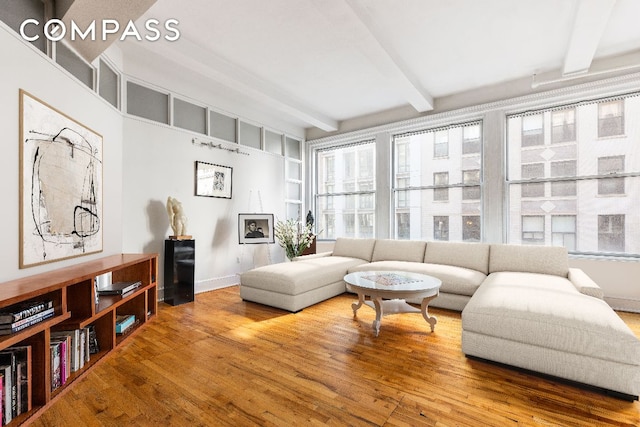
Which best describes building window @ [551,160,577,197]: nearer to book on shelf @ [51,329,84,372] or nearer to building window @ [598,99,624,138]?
building window @ [598,99,624,138]

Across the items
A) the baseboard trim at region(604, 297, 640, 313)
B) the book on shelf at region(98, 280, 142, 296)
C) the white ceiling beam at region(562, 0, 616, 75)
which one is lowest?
the baseboard trim at region(604, 297, 640, 313)

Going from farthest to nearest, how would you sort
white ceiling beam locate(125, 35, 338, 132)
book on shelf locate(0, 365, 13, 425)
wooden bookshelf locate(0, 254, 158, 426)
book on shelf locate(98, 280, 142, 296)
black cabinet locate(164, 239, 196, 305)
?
black cabinet locate(164, 239, 196, 305) < white ceiling beam locate(125, 35, 338, 132) < book on shelf locate(98, 280, 142, 296) < wooden bookshelf locate(0, 254, 158, 426) < book on shelf locate(0, 365, 13, 425)

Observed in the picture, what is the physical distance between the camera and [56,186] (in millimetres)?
2396

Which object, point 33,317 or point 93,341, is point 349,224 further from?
point 33,317

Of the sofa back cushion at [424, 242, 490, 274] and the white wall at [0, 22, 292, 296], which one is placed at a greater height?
the white wall at [0, 22, 292, 296]

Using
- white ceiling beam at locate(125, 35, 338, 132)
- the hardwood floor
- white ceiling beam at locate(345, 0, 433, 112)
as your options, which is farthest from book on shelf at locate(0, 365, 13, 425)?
white ceiling beam at locate(345, 0, 433, 112)

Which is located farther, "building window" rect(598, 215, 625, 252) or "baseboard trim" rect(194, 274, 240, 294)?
"baseboard trim" rect(194, 274, 240, 294)

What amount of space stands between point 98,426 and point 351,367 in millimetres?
1495

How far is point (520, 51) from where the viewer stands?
11.4 feet

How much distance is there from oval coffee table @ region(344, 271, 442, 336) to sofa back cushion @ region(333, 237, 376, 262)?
1.55 metres

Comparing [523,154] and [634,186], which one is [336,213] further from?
[634,186]

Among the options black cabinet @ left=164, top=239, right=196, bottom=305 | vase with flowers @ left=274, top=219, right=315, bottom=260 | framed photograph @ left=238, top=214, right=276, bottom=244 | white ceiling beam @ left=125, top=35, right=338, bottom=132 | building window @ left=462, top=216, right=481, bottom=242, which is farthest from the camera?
vase with flowers @ left=274, top=219, right=315, bottom=260

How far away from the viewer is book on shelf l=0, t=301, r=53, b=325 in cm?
159

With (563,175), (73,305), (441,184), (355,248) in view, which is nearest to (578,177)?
(563,175)
